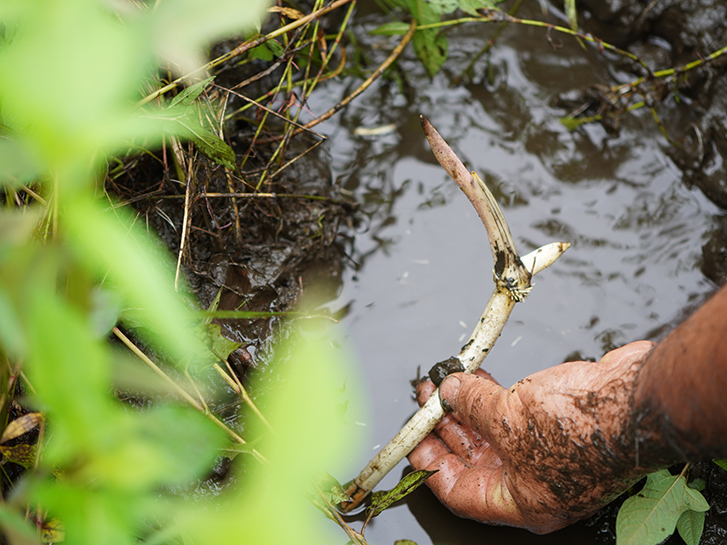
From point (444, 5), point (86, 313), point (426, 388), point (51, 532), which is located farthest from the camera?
point (444, 5)

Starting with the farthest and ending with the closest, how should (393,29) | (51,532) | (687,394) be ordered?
(393,29) → (51,532) → (687,394)

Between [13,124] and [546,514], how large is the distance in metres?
2.22

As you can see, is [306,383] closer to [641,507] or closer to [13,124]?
[13,124]

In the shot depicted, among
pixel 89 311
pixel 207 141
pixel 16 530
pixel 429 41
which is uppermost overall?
pixel 429 41

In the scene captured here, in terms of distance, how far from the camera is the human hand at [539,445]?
5.10 feet

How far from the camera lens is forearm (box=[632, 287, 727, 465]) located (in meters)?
1.13

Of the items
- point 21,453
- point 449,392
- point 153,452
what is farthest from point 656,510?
point 21,453

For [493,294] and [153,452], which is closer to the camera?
[153,452]

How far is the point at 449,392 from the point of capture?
6.50ft

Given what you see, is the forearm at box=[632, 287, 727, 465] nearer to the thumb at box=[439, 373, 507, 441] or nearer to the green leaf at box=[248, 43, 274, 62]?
the thumb at box=[439, 373, 507, 441]

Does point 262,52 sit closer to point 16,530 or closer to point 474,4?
point 474,4

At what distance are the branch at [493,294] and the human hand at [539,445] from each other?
10 centimetres

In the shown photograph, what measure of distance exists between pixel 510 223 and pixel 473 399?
1146 mm

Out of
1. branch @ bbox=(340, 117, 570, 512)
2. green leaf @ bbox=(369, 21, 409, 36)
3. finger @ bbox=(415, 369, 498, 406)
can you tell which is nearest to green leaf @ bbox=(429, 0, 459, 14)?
green leaf @ bbox=(369, 21, 409, 36)
